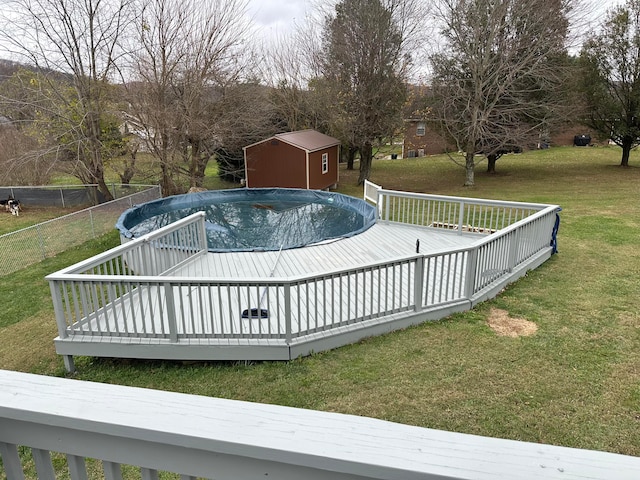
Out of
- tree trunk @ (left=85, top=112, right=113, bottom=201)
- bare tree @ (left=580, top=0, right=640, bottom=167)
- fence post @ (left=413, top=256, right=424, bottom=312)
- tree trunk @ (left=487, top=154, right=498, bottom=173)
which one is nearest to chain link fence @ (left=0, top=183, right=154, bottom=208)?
tree trunk @ (left=85, top=112, right=113, bottom=201)

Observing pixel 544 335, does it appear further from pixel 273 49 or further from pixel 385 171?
pixel 273 49

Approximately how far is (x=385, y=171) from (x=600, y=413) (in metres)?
21.8

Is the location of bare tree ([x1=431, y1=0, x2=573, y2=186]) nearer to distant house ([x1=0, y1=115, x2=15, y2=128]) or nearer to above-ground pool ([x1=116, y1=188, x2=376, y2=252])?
above-ground pool ([x1=116, y1=188, x2=376, y2=252])

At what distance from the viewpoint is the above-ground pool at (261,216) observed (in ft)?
34.9

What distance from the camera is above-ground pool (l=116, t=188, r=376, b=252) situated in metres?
10.6

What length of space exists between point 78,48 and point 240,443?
17177 mm

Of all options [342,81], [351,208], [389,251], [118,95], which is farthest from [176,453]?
[342,81]

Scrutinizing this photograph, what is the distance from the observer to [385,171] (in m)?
24.4

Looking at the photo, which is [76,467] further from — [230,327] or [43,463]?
[230,327]

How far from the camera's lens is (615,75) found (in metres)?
19.7

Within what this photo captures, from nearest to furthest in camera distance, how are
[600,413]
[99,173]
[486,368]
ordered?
[600,413] → [486,368] → [99,173]

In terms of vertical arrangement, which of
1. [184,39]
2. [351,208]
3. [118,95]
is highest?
[184,39]

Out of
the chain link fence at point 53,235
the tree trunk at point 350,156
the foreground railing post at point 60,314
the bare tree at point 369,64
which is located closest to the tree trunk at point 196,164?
the chain link fence at point 53,235

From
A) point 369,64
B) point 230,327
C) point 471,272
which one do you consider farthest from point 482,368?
point 369,64
